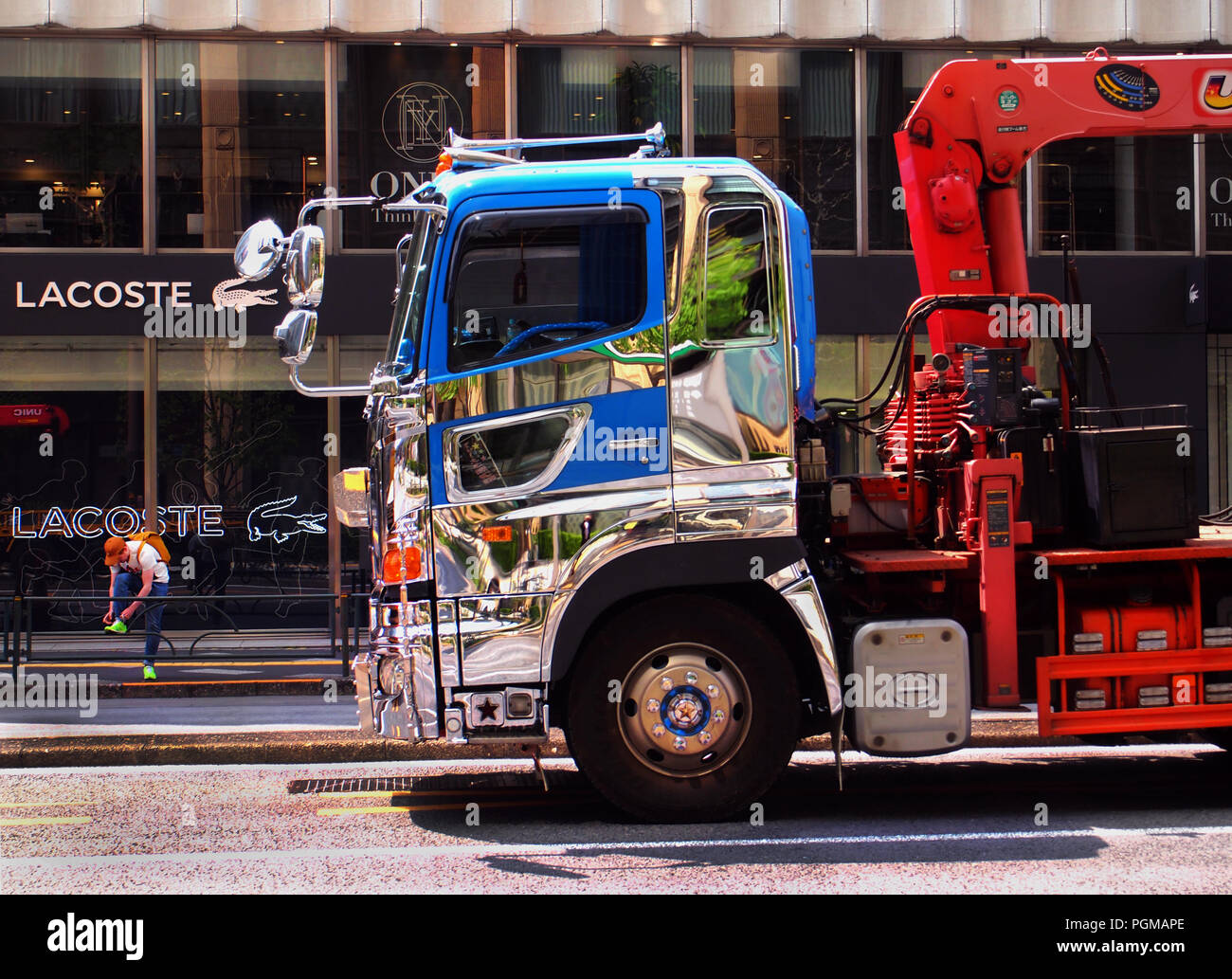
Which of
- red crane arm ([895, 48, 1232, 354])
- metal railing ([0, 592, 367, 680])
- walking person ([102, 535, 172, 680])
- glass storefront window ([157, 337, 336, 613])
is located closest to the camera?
red crane arm ([895, 48, 1232, 354])

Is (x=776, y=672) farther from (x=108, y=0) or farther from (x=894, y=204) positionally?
(x=108, y=0)

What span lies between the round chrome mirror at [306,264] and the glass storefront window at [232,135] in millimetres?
10692

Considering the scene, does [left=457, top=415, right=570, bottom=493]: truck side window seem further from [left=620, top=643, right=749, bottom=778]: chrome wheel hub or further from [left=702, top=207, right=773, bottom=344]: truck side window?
[left=620, top=643, right=749, bottom=778]: chrome wheel hub

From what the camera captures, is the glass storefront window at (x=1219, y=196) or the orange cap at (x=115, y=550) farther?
the glass storefront window at (x=1219, y=196)

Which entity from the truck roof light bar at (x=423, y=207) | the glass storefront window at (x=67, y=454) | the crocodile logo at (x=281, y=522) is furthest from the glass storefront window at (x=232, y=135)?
the truck roof light bar at (x=423, y=207)

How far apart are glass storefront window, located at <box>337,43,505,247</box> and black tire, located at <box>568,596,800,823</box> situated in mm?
11497

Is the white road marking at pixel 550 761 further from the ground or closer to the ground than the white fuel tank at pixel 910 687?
closer to the ground

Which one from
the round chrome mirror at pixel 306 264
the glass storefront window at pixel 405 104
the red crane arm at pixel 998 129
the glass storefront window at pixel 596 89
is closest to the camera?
the round chrome mirror at pixel 306 264

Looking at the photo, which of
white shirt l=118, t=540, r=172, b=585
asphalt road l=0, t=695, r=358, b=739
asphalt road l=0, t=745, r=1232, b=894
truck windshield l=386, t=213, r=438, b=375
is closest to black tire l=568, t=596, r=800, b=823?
asphalt road l=0, t=745, r=1232, b=894

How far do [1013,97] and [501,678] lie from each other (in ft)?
15.1

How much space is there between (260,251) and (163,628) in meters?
7.32

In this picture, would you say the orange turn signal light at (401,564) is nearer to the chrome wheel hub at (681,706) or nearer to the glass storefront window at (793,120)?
the chrome wheel hub at (681,706)

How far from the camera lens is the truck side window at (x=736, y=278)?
21.4 ft

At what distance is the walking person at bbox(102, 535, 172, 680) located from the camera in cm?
1266
